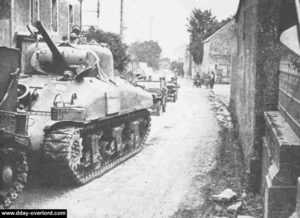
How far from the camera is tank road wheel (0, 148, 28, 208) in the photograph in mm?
6598

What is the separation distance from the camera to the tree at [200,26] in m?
60.6

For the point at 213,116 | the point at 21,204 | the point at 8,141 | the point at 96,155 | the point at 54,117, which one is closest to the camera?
the point at 8,141

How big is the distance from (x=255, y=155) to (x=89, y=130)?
316 centimetres

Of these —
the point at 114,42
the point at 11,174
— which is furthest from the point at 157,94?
the point at 11,174

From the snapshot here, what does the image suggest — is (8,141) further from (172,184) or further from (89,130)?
(172,184)

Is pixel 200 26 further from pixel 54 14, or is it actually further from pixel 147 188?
pixel 147 188

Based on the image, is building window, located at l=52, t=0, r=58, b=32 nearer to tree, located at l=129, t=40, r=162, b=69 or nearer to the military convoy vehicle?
the military convoy vehicle

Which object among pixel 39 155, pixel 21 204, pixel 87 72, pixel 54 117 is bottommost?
pixel 21 204

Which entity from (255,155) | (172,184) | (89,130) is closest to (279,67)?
(255,155)

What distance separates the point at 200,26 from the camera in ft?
206

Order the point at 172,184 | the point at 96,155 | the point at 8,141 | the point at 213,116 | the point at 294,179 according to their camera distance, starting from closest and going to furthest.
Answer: the point at 294,179 → the point at 8,141 → the point at 172,184 → the point at 96,155 → the point at 213,116

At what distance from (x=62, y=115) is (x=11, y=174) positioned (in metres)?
1.68

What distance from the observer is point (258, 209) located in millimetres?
6922

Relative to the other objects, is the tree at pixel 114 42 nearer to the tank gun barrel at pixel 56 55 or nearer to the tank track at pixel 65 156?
the tank gun barrel at pixel 56 55
